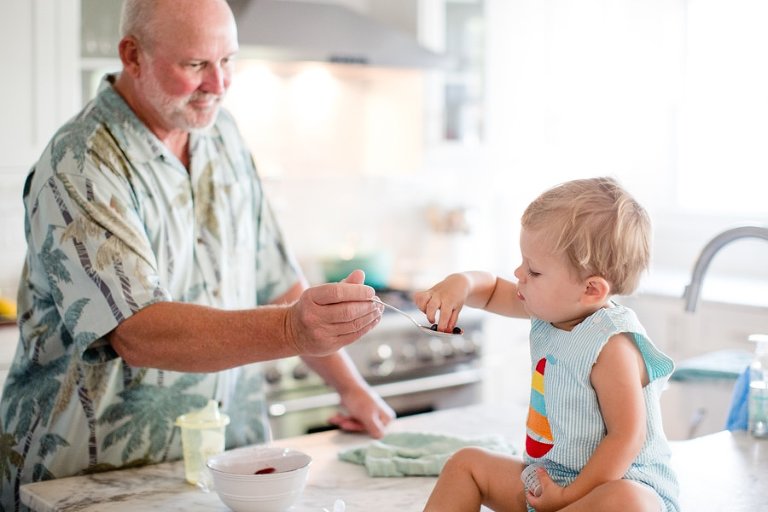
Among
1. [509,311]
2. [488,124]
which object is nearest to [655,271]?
[488,124]

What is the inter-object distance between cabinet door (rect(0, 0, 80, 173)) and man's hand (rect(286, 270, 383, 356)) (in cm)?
214

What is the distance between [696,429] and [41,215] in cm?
200

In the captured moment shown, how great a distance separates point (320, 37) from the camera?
3.82 metres

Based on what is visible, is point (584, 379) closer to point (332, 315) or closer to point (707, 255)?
point (332, 315)

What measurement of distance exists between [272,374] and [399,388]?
60 cm

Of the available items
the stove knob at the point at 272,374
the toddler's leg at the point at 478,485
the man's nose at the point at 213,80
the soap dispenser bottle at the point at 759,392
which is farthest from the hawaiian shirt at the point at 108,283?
the stove knob at the point at 272,374

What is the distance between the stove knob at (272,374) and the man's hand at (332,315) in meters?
2.03

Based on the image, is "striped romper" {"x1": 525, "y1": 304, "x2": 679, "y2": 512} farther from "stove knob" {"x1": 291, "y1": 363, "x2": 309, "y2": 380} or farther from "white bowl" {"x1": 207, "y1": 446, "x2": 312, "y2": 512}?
"stove knob" {"x1": 291, "y1": 363, "x2": 309, "y2": 380}

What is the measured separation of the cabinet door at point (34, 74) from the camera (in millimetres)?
3383

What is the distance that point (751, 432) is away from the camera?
2.01m

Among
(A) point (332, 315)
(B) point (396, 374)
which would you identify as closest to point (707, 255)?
(A) point (332, 315)

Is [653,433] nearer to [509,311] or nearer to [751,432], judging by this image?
[509,311]

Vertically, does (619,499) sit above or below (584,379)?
below

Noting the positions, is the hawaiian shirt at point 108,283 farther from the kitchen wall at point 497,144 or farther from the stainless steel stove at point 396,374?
the kitchen wall at point 497,144
